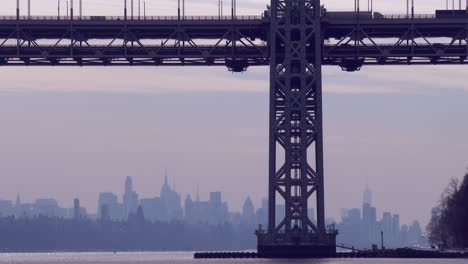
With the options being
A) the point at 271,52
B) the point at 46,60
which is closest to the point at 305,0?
the point at 271,52

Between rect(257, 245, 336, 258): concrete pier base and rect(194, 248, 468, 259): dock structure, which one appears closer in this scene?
rect(257, 245, 336, 258): concrete pier base

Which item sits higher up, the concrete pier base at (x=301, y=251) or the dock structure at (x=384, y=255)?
the concrete pier base at (x=301, y=251)

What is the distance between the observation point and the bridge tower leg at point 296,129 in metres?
153

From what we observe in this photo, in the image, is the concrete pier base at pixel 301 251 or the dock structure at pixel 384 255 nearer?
the concrete pier base at pixel 301 251

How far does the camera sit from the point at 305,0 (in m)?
155

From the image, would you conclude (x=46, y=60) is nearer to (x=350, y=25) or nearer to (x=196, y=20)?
(x=196, y=20)

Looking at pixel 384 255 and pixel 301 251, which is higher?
pixel 301 251

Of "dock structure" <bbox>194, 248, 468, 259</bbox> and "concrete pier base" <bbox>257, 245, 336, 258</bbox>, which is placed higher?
"concrete pier base" <bbox>257, 245, 336, 258</bbox>

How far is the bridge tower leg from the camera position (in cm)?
15325

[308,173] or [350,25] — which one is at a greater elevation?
[350,25]

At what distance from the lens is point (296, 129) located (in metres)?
154

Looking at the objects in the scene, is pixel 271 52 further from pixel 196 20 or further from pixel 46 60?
pixel 46 60

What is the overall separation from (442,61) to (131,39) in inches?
852

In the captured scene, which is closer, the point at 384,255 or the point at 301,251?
the point at 301,251
